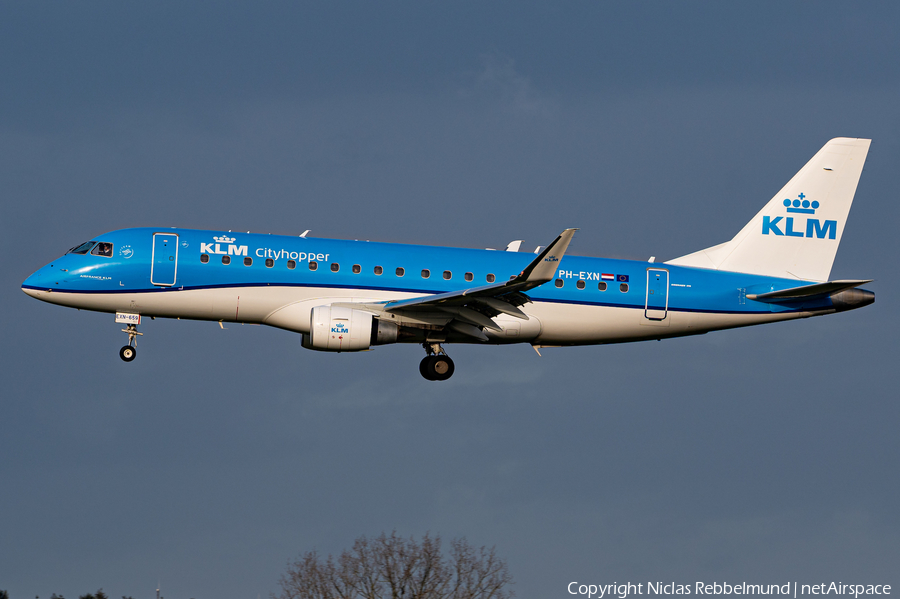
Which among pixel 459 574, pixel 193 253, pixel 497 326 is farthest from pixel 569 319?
pixel 193 253

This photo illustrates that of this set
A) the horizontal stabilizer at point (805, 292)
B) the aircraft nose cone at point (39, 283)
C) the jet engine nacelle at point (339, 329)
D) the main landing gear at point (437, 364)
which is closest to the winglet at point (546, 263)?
→ the jet engine nacelle at point (339, 329)

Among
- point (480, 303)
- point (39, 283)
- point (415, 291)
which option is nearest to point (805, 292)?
point (480, 303)

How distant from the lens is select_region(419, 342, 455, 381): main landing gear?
42.3 m

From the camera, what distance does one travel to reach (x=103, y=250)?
39.7 metres

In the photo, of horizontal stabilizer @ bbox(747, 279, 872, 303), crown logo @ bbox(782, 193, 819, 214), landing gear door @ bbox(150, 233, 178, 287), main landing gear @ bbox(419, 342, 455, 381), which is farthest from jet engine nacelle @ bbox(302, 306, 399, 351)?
crown logo @ bbox(782, 193, 819, 214)

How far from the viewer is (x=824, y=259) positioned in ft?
150

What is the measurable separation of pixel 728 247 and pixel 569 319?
779cm

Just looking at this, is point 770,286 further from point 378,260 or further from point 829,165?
point 378,260

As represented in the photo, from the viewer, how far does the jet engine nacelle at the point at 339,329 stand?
38.7 m

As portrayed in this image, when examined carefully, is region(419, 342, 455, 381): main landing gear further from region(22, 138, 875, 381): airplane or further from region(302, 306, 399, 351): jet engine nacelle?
region(302, 306, 399, 351): jet engine nacelle

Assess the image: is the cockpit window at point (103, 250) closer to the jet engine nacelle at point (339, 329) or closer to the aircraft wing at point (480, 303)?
the jet engine nacelle at point (339, 329)

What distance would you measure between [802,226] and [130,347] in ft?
83.5

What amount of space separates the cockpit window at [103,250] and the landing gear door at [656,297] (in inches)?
732

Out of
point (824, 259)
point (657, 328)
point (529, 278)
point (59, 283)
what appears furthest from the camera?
point (824, 259)
